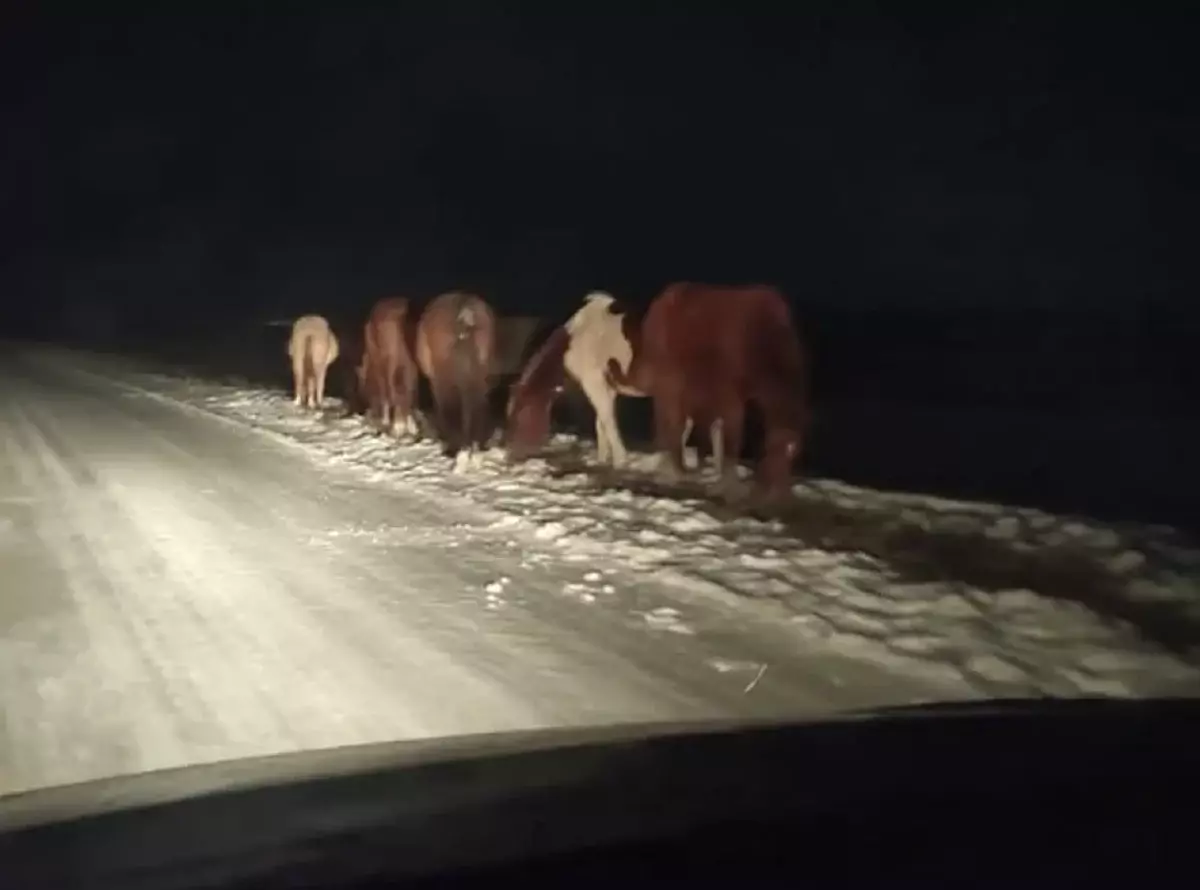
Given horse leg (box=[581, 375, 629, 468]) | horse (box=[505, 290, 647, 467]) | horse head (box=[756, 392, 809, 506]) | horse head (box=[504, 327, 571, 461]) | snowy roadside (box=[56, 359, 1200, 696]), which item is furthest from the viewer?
horse head (box=[504, 327, 571, 461])

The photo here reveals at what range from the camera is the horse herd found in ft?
36.3

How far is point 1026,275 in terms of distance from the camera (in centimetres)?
2058

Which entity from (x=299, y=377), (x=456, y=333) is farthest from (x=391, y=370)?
(x=299, y=377)

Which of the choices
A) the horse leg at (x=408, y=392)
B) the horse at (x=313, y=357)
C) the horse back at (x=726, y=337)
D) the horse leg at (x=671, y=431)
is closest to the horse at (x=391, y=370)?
the horse leg at (x=408, y=392)

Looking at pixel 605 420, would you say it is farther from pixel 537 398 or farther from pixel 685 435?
pixel 685 435

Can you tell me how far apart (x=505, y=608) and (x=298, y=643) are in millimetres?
1148

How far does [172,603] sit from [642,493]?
438 cm

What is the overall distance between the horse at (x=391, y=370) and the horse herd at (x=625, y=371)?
0.02 metres

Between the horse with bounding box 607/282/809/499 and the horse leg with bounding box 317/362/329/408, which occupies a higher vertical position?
the horse with bounding box 607/282/809/499

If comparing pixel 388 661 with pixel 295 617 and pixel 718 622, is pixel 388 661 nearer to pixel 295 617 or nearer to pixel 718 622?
pixel 295 617

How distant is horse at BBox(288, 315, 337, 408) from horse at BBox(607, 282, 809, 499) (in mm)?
8538

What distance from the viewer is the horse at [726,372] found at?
10.9 m

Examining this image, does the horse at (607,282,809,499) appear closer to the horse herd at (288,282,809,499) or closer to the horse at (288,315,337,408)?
the horse herd at (288,282,809,499)

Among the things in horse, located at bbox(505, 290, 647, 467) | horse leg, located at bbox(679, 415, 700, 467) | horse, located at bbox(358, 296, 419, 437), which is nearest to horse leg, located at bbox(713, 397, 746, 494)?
horse leg, located at bbox(679, 415, 700, 467)
